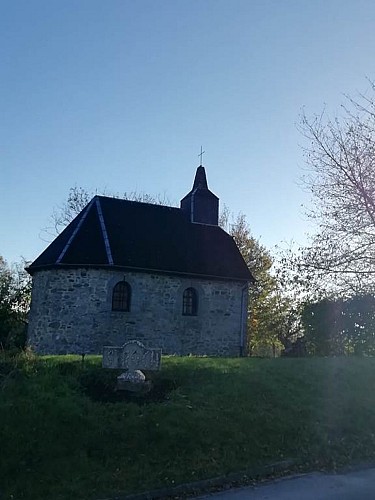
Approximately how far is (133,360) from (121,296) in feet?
37.6

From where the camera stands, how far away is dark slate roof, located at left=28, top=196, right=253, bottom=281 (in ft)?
70.4

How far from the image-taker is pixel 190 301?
2306 centimetres

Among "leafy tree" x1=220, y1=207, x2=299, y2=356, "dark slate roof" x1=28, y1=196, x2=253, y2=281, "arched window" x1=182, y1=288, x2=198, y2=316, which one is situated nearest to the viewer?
A: "dark slate roof" x1=28, y1=196, x2=253, y2=281

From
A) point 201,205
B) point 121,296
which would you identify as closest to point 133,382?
point 121,296

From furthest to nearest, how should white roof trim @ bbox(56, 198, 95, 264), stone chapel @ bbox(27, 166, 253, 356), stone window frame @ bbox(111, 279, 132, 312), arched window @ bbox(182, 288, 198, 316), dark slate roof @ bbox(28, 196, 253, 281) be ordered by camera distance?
arched window @ bbox(182, 288, 198, 316) < dark slate roof @ bbox(28, 196, 253, 281) < stone window frame @ bbox(111, 279, 132, 312) < white roof trim @ bbox(56, 198, 95, 264) < stone chapel @ bbox(27, 166, 253, 356)

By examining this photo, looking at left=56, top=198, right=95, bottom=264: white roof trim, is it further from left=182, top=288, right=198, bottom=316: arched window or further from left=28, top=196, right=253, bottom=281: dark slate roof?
left=182, top=288, right=198, bottom=316: arched window

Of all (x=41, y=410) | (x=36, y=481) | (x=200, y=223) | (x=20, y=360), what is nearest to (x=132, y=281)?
(x=200, y=223)

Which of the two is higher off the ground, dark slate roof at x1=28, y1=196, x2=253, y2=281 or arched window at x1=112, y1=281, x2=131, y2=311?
dark slate roof at x1=28, y1=196, x2=253, y2=281

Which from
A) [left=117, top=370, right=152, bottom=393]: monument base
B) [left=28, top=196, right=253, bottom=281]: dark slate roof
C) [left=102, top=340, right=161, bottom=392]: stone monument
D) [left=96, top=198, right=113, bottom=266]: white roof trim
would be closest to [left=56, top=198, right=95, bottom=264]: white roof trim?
[left=28, top=196, right=253, bottom=281]: dark slate roof

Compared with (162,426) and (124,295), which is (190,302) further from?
(162,426)

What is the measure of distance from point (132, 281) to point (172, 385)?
11.4m

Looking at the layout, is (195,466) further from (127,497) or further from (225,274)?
(225,274)

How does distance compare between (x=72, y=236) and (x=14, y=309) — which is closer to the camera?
(x=72, y=236)

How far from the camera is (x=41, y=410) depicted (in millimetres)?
8586
